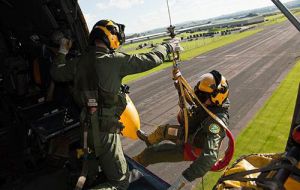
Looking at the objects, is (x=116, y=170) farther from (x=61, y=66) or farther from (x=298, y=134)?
(x=298, y=134)

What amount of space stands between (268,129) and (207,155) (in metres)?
7.00

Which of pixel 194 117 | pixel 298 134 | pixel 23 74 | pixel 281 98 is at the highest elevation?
pixel 23 74

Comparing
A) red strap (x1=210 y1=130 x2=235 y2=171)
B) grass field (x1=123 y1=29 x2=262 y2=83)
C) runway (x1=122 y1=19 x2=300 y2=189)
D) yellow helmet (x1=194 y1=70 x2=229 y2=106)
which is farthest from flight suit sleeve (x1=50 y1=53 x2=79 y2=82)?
grass field (x1=123 y1=29 x2=262 y2=83)

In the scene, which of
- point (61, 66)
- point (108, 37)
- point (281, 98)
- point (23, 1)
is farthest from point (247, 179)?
point (281, 98)

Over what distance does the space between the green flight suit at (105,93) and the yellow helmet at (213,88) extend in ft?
5.16

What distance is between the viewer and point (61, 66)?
13.0ft

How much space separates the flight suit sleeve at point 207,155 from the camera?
4.44 m

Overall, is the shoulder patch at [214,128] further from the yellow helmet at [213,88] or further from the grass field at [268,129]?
the grass field at [268,129]

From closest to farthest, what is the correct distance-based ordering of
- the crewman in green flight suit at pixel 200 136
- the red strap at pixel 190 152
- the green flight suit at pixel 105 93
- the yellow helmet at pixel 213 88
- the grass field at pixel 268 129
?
the green flight suit at pixel 105 93 → the crewman in green flight suit at pixel 200 136 → the yellow helmet at pixel 213 88 → the red strap at pixel 190 152 → the grass field at pixel 268 129

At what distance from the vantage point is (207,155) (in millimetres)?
4734

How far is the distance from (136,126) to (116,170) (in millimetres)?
1375

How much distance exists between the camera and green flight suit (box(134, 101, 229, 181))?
15.6 feet

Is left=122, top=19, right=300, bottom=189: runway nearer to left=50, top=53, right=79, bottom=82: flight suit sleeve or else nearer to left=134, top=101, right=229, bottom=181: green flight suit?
left=134, top=101, right=229, bottom=181: green flight suit

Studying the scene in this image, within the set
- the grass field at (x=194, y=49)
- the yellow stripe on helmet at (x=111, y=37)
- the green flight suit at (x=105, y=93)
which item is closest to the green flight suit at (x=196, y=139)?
the green flight suit at (x=105, y=93)
